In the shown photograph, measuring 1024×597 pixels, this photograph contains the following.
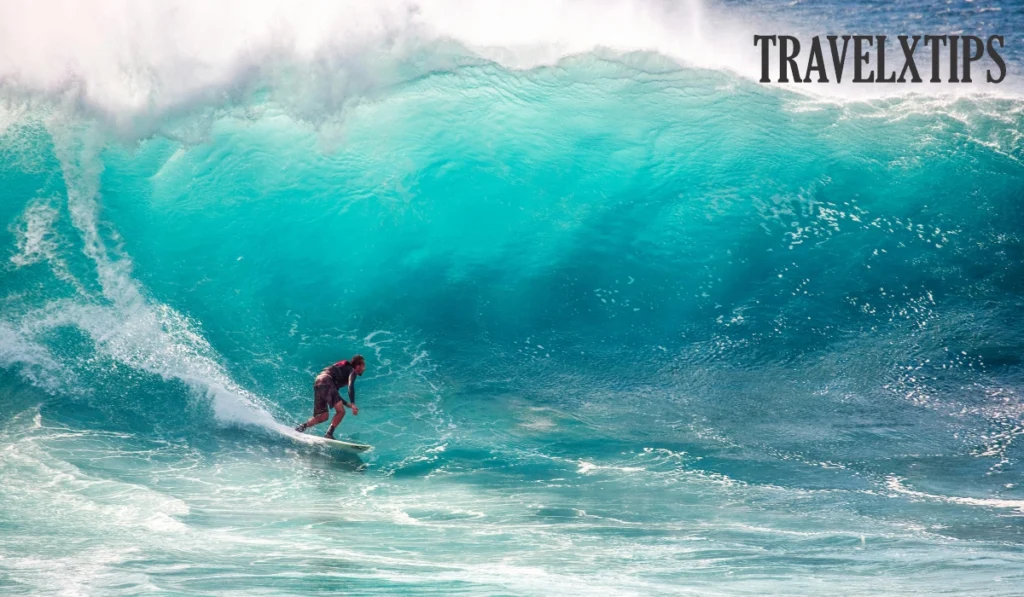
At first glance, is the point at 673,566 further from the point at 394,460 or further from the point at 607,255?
the point at 607,255

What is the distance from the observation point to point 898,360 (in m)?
9.82

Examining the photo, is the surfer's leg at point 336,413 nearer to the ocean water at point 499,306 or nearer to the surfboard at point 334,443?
the surfboard at point 334,443

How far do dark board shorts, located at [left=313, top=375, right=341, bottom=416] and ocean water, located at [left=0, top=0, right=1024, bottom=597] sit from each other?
438 millimetres

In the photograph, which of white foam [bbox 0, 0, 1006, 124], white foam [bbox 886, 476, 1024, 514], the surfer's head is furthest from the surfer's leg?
white foam [bbox 0, 0, 1006, 124]

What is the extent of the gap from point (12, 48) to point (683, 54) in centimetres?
903

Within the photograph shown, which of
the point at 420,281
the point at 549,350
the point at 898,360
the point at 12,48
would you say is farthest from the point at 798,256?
the point at 12,48

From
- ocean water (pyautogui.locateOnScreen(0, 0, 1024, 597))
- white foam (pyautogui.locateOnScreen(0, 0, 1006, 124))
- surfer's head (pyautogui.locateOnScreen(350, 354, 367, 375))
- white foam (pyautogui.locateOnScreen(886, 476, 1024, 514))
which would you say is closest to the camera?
ocean water (pyautogui.locateOnScreen(0, 0, 1024, 597))

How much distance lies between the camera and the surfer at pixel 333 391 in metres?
8.77

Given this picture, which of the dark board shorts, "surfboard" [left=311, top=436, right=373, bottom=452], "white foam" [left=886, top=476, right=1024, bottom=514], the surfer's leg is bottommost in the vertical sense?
"white foam" [left=886, top=476, right=1024, bottom=514]

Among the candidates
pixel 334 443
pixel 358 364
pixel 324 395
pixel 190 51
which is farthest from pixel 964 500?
pixel 190 51

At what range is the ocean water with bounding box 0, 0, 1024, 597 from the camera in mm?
6590

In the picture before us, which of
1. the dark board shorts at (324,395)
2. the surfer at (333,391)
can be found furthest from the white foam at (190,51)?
the dark board shorts at (324,395)

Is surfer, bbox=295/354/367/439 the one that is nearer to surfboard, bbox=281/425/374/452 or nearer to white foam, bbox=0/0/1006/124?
surfboard, bbox=281/425/374/452

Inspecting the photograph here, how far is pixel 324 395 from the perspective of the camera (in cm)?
880
